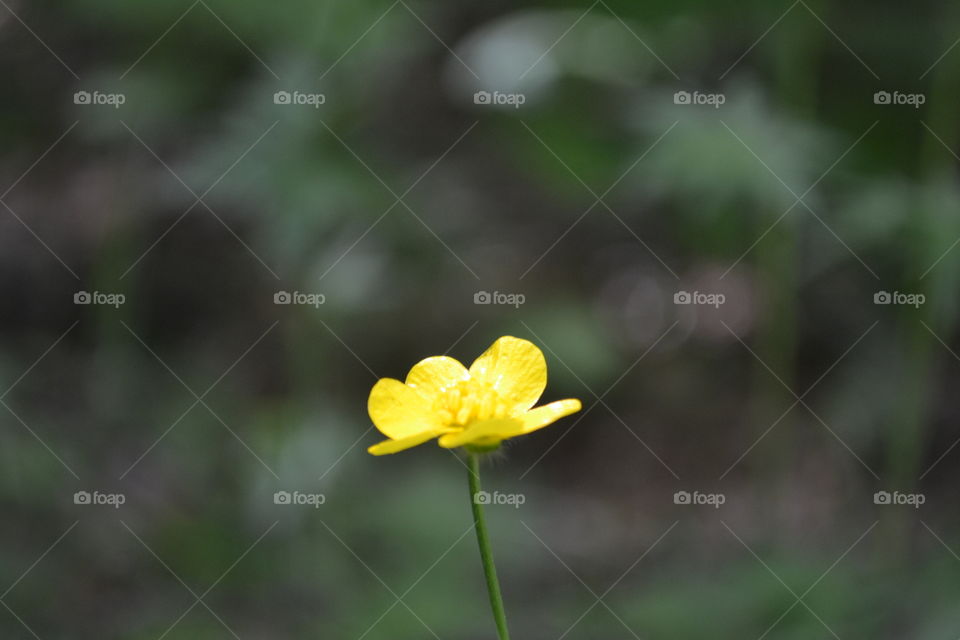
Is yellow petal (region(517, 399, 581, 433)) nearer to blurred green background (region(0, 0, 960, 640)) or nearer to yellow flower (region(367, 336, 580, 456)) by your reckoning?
yellow flower (region(367, 336, 580, 456))

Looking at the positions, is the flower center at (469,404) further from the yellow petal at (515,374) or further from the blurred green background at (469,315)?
the blurred green background at (469,315)

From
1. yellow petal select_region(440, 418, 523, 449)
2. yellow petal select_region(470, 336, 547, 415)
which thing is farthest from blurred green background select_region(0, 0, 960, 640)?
yellow petal select_region(440, 418, 523, 449)

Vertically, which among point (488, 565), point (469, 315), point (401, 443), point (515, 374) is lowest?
point (488, 565)

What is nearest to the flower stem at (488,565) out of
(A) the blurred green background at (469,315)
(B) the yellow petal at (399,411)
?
(B) the yellow petal at (399,411)

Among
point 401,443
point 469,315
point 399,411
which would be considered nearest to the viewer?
point 401,443

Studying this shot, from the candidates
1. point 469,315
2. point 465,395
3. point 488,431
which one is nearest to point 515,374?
point 465,395

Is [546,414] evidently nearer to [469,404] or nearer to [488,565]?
[469,404]

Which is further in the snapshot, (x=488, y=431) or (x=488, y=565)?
(x=488, y=431)

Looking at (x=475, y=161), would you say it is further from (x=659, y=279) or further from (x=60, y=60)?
(x=60, y=60)
